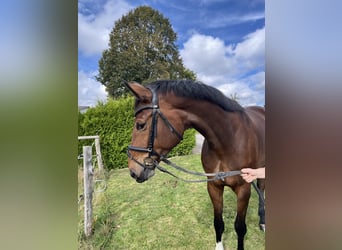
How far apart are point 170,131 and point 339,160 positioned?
74 centimetres

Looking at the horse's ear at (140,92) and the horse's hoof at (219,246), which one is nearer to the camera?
the horse's ear at (140,92)

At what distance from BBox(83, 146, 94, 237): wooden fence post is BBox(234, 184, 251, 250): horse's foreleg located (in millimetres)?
881

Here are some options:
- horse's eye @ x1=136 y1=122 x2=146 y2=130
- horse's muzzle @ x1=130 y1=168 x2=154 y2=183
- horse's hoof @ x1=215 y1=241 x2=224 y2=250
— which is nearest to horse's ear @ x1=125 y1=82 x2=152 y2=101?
horse's eye @ x1=136 y1=122 x2=146 y2=130

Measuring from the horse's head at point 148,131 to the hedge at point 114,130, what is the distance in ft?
0.37

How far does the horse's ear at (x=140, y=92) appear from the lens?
3.93ft

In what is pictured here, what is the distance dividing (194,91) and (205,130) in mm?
231

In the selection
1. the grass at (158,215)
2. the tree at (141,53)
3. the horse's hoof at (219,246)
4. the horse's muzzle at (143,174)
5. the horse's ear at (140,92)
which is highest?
the tree at (141,53)

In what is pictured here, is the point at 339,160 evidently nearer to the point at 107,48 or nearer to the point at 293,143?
the point at 293,143

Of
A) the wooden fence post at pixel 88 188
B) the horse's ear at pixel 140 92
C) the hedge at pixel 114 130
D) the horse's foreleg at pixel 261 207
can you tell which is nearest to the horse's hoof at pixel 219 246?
the horse's foreleg at pixel 261 207

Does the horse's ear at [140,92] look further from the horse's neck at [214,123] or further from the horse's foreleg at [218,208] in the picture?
the horse's foreleg at [218,208]

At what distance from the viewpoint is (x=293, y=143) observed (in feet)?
2.63

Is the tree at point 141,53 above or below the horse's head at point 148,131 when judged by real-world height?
above

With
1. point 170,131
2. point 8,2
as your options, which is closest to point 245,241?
point 170,131

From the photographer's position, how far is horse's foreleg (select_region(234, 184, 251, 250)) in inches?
50.6
